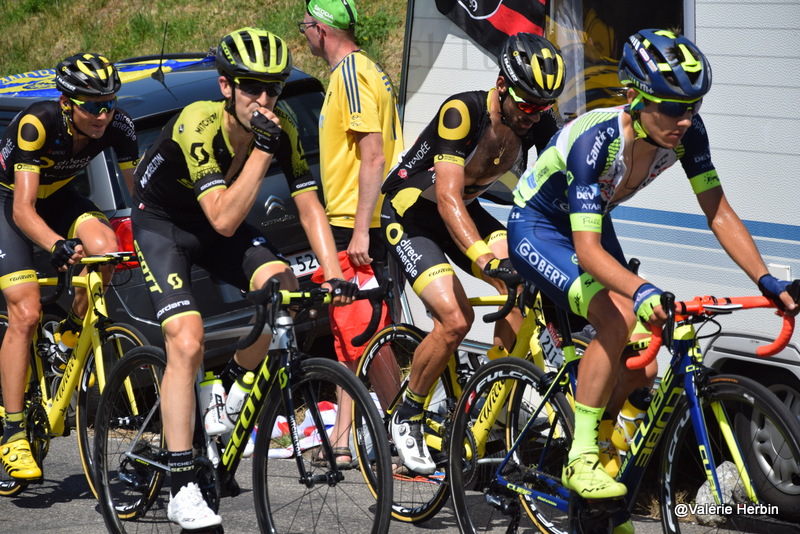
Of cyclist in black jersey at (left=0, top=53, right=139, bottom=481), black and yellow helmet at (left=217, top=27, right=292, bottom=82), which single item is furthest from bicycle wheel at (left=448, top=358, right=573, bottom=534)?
cyclist in black jersey at (left=0, top=53, right=139, bottom=481)

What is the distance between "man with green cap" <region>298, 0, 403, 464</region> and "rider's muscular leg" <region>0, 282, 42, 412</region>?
176 cm

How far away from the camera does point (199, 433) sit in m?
4.98

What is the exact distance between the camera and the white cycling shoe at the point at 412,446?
17.5ft

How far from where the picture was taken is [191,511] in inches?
181

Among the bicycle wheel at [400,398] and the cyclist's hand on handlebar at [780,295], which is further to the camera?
the bicycle wheel at [400,398]

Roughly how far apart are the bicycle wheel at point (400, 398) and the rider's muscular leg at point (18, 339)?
6.08 feet

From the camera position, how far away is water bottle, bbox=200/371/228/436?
490cm

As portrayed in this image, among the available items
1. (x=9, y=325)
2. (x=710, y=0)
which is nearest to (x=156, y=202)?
(x=9, y=325)

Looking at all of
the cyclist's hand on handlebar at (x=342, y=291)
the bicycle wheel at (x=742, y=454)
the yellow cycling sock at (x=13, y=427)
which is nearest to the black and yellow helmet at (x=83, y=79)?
the yellow cycling sock at (x=13, y=427)

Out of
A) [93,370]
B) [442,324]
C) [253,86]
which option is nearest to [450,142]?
[442,324]

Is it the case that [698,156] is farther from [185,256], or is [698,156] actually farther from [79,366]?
[79,366]

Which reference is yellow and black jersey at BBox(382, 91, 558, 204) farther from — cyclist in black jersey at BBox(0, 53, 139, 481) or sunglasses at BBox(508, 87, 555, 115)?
cyclist in black jersey at BBox(0, 53, 139, 481)

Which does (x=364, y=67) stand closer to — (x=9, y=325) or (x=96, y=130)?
(x=96, y=130)

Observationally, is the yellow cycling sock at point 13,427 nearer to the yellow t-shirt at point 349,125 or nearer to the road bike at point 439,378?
the road bike at point 439,378
